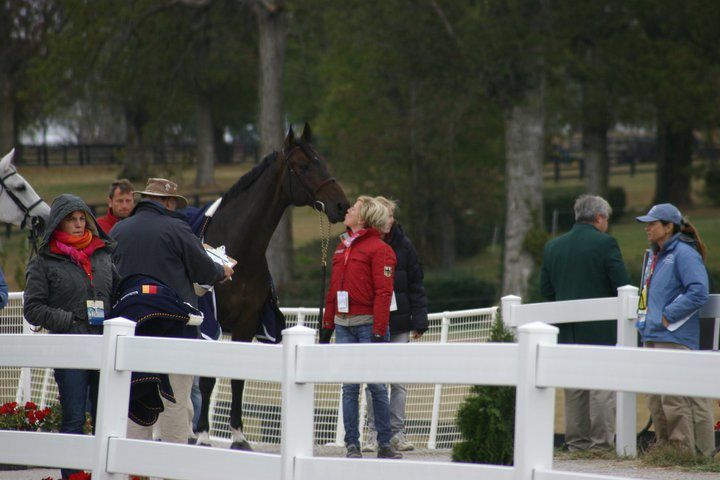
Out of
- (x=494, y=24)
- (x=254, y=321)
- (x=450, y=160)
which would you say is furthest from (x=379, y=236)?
(x=450, y=160)

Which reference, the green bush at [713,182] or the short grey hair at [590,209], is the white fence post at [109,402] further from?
the green bush at [713,182]

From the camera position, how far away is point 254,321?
862 centimetres

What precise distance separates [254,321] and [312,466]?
145 inches

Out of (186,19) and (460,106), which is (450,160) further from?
(186,19)

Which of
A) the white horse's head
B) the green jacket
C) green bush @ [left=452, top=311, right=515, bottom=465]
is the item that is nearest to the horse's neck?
the white horse's head

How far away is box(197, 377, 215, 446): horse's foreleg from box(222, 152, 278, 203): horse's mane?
137cm

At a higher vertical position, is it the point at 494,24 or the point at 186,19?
the point at 186,19

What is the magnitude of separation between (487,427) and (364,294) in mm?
1224

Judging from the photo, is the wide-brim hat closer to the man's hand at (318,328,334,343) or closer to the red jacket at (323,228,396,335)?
the red jacket at (323,228,396,335)

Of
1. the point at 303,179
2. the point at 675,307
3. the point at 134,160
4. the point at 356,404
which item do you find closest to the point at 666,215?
the point at 675,307

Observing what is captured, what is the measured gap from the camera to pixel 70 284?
632 cm

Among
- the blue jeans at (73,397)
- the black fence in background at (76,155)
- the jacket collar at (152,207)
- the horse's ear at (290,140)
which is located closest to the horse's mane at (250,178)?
the horse's ear at (290,140)

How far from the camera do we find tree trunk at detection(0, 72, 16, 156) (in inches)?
1451

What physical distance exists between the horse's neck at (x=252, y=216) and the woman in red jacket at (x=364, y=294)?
81 centimetres
